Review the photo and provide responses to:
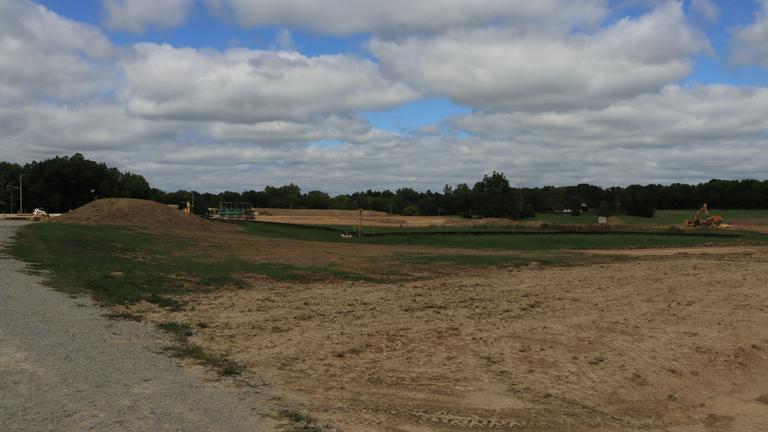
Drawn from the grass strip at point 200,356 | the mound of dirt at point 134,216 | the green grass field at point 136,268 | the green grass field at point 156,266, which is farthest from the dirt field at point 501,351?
the mound of dirt at point 134,216

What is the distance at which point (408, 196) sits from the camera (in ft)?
592

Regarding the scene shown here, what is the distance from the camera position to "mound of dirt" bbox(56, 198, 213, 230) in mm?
51031

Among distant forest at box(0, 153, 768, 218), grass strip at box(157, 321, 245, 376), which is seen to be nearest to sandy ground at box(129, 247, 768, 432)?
grass strip at box(157, 321, 245, 376)

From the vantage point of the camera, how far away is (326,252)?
3266 centimetres

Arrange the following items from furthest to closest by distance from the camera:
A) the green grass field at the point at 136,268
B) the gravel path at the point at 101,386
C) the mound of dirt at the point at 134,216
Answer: the mound of dirt at the point at 134,216
the green grass field at the point at 136,268
the gravel path at the point at 101,386

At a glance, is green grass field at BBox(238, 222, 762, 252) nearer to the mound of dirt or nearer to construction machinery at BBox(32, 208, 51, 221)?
the mound of dirt

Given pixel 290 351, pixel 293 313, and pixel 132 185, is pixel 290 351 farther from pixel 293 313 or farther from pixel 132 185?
pixel 132 185

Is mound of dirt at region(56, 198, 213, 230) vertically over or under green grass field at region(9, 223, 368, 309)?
over

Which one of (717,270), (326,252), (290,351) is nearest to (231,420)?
(290,351)

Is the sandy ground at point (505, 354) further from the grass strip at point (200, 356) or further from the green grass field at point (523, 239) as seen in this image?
the green grass field at point (523, 239)

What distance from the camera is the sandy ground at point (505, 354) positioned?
24.6 ft

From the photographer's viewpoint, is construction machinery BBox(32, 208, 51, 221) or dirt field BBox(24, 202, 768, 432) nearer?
dirt field BBox(24, 202, 768, 432)

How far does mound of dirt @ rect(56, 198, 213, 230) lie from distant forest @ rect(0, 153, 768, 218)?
71.2ft

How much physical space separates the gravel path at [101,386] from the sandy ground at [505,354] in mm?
961
